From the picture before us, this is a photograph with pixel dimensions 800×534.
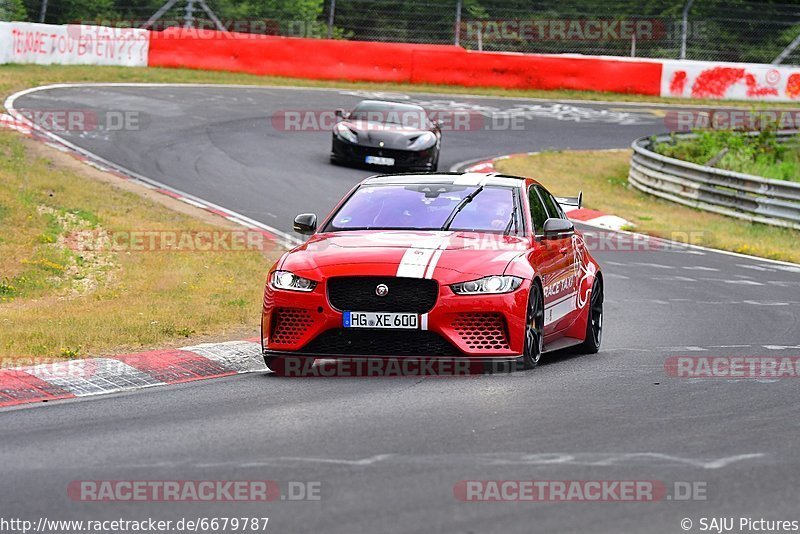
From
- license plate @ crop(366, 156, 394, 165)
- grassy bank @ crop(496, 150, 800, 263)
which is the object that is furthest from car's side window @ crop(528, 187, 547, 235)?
license plate @ crop(366, 156, 394, 165)

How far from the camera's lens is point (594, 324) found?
10930 millimetres

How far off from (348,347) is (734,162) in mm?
20330

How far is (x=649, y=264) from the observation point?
17.7 metres

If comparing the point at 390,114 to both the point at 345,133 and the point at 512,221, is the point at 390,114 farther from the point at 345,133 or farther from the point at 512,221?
the point at 512,221

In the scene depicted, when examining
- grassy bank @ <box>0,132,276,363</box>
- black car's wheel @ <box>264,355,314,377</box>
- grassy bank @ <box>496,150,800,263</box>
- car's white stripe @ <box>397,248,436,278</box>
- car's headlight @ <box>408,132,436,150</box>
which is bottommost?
grassy bank @ <box>496,150,800,263</box>

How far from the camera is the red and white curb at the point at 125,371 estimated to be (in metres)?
8.19

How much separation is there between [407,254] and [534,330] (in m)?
1.06

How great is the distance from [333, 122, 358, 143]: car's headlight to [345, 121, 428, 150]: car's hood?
0.07m

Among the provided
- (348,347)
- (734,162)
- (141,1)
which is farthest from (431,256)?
(141,1)

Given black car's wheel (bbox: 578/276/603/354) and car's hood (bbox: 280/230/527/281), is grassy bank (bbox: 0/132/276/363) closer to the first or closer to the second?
car's hood (bbox: 280/230/527/281)

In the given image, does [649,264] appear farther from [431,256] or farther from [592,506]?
[592,506]

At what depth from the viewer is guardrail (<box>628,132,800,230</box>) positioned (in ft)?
73.5

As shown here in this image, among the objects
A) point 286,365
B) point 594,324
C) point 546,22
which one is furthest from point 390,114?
point 286,365

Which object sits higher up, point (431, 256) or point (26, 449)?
point (431, 256)
